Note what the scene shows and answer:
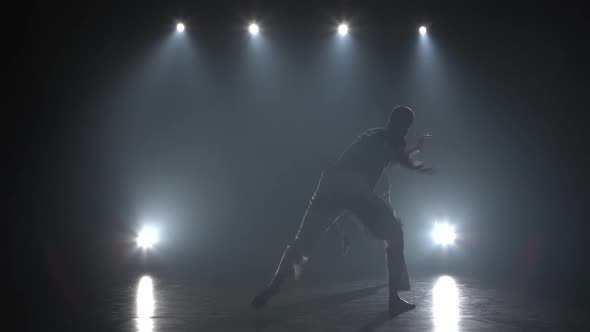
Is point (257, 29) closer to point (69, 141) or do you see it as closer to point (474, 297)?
point (69, 141)

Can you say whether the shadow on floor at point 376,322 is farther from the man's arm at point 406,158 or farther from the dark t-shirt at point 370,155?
the man's arm at point 406,158

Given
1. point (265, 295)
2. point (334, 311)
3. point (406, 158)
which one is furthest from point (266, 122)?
point (334, 311)

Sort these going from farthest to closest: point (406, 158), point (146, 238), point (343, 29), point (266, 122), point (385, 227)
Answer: point (266, 122) → point (146, 238) → point (343, 29) → point (406, 158) → point (385, 227)

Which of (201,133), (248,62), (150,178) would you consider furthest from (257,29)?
(150,178)

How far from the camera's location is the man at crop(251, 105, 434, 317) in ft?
14.2

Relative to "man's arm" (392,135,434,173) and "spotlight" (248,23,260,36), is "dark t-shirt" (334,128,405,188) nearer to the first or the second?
"man's arm" (392,135,434,173)

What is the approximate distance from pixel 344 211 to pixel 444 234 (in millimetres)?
5929

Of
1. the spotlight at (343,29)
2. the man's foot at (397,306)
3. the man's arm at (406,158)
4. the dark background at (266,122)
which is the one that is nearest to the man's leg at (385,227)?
the man's foot at (397,306)

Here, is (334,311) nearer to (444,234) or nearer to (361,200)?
(361,200)

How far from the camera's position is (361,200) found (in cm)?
438

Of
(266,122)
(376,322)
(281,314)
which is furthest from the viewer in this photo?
(266,122)

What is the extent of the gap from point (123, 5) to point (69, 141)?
2.87m

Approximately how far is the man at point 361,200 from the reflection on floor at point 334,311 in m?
0.36

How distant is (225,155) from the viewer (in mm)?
11094
